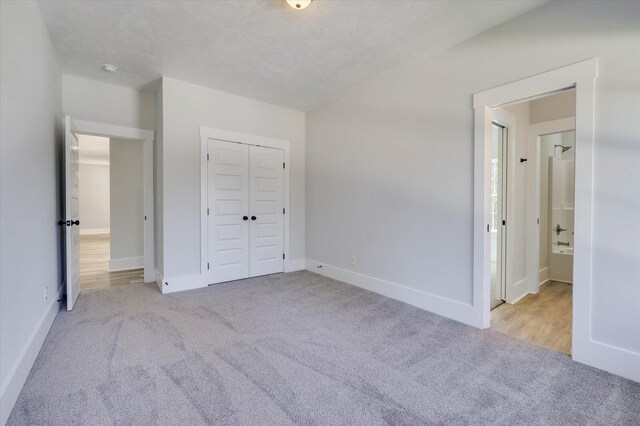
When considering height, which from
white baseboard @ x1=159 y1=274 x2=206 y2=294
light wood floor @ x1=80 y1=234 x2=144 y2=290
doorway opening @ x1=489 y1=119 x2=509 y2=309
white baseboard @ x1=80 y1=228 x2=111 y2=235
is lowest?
light wood floor @ x1=80 y1=234 x2=144 y2=290

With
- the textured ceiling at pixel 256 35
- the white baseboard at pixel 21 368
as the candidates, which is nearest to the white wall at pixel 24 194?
the white baseboard at pixel 21 368

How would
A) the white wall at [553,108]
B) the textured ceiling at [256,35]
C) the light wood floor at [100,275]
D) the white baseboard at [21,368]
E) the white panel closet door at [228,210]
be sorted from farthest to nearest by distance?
the light wood floor at [100,275] → the white panel closet door at [228,210] → the white wall at [553,108] → the textured ceiling at [256,35] → the white baseboard at [21,368]

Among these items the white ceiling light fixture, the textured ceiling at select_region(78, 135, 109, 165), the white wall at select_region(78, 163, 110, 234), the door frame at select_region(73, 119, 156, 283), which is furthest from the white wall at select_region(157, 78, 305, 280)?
the white wall at select_region(78, 163, 110, 234)

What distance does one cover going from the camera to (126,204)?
5.28 m

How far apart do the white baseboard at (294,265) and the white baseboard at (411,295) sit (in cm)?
59

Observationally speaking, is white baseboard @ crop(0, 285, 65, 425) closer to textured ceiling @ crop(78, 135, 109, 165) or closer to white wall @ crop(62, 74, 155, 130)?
white wall @ crop(62, 74, 155, 130)

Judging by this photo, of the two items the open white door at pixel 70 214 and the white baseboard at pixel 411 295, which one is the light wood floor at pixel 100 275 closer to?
the open white door at pixel 70 214

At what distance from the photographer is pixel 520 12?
243 centimetres

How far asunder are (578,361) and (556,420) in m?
0.85

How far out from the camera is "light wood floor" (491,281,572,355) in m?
2.55

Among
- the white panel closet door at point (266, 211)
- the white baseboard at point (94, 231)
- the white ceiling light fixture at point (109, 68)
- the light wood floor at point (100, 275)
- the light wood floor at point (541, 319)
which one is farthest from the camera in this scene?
the white baseboard at point (94, 231)

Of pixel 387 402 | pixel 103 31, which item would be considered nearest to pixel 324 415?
pixel 387 402

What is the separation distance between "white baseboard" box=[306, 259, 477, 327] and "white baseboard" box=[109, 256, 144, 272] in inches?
136

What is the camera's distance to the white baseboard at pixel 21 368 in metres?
1.56
